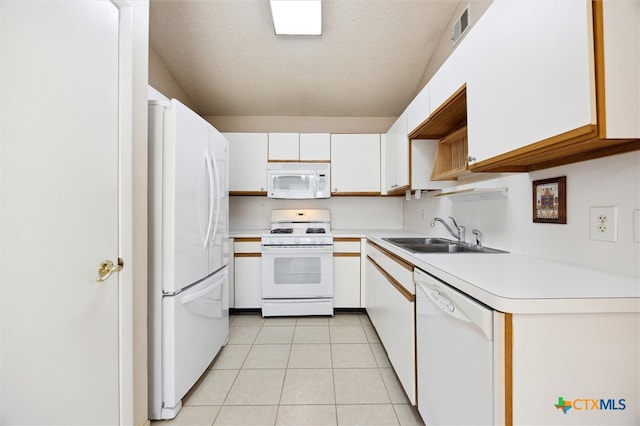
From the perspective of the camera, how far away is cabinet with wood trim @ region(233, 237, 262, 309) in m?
2.95

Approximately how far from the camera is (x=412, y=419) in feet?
4.91

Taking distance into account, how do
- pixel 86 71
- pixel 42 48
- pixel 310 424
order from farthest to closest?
1. pixel 310 424
2. pixel 86 71
3. pixel 42 48

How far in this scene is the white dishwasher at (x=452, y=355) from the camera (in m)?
0.80

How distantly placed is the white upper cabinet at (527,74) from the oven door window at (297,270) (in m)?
1.95

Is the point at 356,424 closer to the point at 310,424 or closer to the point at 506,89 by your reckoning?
the point at 310,424

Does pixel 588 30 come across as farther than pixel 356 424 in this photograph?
No

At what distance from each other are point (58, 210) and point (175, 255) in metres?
0.68

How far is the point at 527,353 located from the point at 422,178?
1747mm

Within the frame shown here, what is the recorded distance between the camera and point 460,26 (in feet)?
6.99

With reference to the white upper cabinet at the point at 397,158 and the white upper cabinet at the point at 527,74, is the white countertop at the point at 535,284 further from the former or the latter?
the white upper cabinet at the point at 397,158

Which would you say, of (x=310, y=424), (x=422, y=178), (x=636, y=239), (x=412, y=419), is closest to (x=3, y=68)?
(x=310, y=424)

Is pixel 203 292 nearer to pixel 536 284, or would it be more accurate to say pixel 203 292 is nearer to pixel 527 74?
pixel 536 284

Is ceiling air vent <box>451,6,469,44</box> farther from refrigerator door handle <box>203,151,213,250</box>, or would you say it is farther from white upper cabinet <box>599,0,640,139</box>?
refrigerator door handle <box>203,151,213,250</box>

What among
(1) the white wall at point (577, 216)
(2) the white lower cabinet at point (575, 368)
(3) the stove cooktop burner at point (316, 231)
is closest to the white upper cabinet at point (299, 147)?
(3) the stove cooktop burner at point (316, 231)
